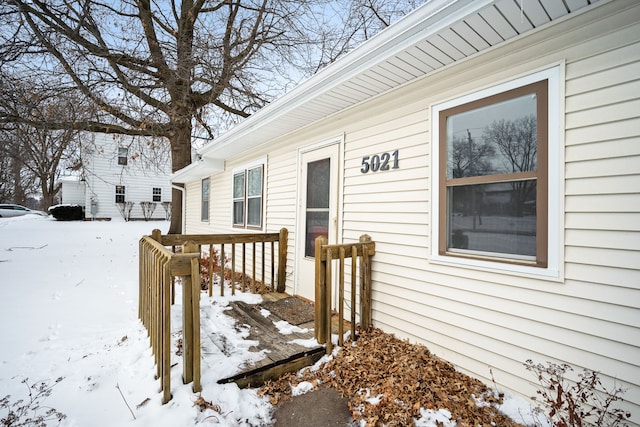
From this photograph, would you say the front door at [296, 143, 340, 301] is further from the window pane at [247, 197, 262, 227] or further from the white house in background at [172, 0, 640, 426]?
the window pane at [247, 197, 262, 227]

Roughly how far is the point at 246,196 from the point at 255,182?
1.64 ft

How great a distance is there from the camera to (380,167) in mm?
3354

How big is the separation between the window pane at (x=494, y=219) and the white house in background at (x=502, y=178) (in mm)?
11

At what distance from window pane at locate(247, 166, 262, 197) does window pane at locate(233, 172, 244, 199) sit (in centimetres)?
40

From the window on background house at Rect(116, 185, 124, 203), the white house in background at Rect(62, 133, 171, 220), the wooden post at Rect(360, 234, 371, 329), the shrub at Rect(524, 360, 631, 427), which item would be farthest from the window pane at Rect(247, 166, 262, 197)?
the window on background house at Rect(116, 185, 124, 203)

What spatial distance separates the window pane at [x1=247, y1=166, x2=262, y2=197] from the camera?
592 centimetres

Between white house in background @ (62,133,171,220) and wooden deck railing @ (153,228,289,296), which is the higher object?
white house in background @ (62,133,171,220)

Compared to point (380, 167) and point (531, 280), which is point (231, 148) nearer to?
point (380, 167)

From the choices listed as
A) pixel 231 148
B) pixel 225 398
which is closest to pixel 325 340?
pixel 225 398

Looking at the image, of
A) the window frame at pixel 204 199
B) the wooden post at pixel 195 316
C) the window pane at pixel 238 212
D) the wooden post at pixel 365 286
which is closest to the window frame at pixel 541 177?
the wooden post at pixel 365 286

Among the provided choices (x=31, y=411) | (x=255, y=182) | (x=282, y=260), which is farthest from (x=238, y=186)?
(x=31, y=411)

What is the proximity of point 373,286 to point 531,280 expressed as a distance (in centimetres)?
159

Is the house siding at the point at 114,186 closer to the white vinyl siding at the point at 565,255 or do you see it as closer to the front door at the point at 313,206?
the front door at the point at 313,206

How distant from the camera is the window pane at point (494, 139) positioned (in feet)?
7.26
